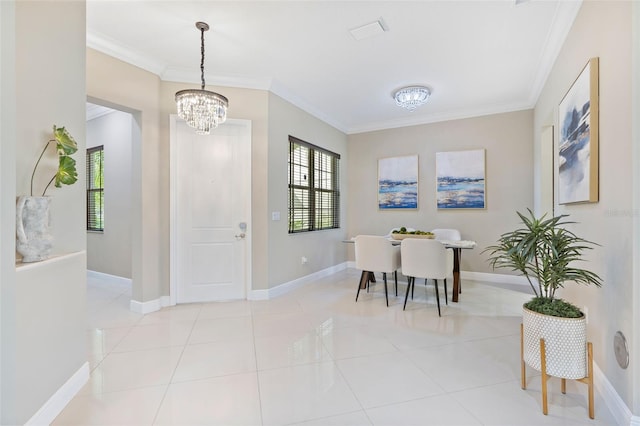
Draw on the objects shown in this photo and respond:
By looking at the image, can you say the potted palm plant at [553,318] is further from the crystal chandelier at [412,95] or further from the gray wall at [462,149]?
the gray wall at [462,149]

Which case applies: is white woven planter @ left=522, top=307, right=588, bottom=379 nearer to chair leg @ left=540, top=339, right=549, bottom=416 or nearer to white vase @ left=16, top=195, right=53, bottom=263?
chair leg @ left=540, top=339, right=549, bottom=416

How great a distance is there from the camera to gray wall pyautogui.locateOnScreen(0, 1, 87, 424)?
4.18 feet

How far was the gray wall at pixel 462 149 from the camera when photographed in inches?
179

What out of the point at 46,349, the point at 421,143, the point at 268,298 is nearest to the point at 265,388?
the point at 46,349

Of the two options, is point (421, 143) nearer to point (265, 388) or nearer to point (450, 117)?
point (450, 117)

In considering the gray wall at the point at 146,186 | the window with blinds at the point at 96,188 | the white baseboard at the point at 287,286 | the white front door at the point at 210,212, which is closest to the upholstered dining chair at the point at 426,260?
the white baseboard at the point at 287,286

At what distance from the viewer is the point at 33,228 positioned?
58.7 inches

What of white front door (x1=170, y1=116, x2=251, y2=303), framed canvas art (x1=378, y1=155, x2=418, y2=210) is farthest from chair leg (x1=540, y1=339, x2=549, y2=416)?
framed canvas art (x1=378, y1=155, x2=418, y2=210)

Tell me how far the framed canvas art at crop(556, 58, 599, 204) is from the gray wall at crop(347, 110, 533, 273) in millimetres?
1989

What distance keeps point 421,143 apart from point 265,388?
4.63 meters

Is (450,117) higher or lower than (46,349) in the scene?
higher

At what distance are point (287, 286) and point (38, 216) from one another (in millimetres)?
3022

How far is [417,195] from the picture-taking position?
5.27 meters

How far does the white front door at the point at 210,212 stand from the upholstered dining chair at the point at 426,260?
6.53 ft
